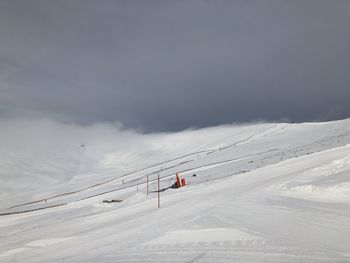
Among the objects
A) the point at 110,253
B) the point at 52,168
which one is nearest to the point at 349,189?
the point at 110,253

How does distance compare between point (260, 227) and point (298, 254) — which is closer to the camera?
point (298, 254)

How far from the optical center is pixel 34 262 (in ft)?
21.1

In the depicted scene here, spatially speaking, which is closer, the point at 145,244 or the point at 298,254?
the point at 298,254

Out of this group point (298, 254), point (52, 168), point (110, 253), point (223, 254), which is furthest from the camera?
point (52, 168)

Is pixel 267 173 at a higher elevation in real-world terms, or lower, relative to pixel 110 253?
higher

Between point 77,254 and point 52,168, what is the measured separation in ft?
247

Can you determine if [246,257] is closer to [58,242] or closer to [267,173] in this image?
[58,242]

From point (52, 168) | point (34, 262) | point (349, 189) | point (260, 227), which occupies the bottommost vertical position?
point (34, 262)

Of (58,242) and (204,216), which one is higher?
(204,216)

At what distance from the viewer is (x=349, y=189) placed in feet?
27.9

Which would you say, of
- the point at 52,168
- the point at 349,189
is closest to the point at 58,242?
the point at 349,189

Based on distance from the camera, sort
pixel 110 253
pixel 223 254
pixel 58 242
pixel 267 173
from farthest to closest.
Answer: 1. pixel 267 173
2. pixel 58 242
3. pixel 110 253
4. pixel 223 254

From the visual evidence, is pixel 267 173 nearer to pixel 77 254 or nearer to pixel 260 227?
pixel 260 227

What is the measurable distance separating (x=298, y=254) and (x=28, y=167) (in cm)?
8201
